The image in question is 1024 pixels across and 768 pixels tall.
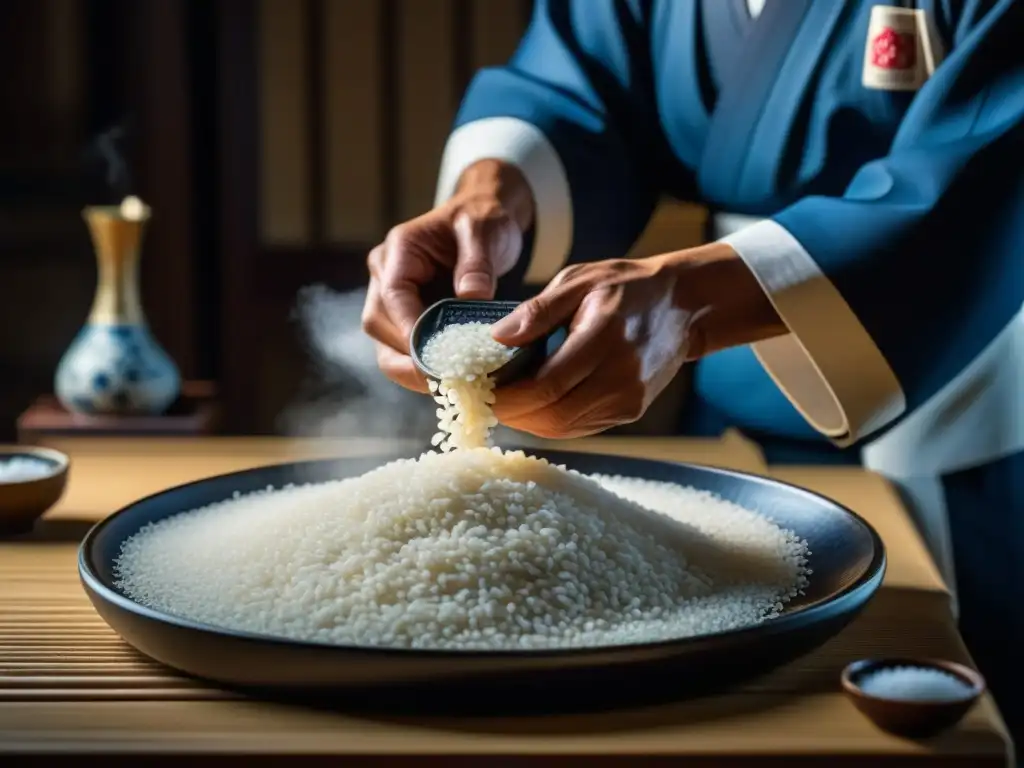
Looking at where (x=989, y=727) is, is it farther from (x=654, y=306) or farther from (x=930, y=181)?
(x=930, y=181)

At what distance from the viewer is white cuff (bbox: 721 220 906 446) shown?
1.61 m

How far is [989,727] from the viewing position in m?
1.05

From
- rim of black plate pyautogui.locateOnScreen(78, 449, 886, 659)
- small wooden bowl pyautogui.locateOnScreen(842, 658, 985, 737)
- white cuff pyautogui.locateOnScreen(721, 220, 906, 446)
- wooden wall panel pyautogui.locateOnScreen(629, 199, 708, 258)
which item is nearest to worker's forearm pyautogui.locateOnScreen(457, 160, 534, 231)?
white cuff pyautogui.locateOnScreen(721, 220, 906, 446)

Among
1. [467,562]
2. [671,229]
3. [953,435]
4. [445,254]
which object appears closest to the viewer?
[467,562]

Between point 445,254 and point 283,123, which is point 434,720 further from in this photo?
point 283,123

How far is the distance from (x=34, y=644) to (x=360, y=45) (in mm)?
2700

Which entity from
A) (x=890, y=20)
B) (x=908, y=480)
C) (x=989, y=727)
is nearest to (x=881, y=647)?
(x=989, y=727)

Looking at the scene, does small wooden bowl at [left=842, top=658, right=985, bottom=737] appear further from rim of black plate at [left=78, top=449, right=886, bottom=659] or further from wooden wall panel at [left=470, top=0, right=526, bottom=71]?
wooden wall panel at [left=470, top=0, right=526, bottom=71]

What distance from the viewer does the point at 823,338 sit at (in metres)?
1.64

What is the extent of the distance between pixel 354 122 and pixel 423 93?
0.20 meters

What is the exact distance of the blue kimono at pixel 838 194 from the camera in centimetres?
166

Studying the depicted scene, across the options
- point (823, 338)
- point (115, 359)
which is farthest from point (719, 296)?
point (115, 359)

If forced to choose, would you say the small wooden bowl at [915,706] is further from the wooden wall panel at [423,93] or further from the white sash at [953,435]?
the wooden wall panel at [423,93]

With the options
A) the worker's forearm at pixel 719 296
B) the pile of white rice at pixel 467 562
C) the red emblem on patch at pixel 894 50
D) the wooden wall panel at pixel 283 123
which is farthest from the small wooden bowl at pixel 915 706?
the wooden wall panel at pixel 283 123
